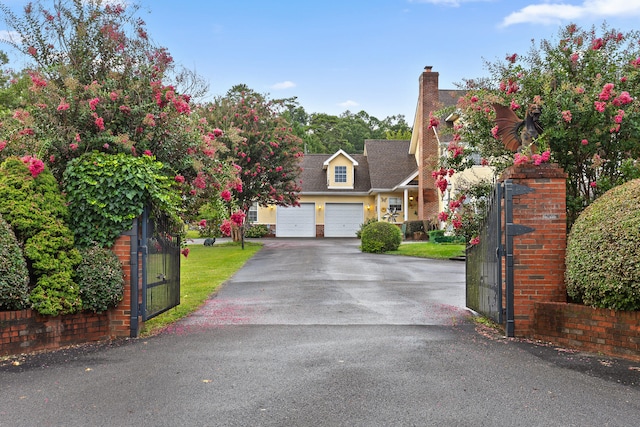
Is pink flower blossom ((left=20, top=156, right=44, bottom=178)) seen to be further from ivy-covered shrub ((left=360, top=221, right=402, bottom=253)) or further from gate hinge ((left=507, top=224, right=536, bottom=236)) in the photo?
ivy-covered shrub ((left=360, top=221, right=402, bottom=253))

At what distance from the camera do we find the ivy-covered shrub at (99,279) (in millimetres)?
5961

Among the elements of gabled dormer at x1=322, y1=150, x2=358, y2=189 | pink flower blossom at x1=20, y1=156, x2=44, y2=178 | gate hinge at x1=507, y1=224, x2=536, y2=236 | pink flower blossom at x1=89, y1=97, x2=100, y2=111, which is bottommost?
gate hinge at x1=507, y1=224, x2=536, y2=236

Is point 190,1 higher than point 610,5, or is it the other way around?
point 190,1

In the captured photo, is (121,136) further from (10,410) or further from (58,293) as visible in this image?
(10,410)

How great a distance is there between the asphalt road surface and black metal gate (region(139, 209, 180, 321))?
1.49 ft

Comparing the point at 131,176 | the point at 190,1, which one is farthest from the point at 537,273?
the point at 190,1

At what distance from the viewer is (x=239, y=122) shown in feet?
80.8

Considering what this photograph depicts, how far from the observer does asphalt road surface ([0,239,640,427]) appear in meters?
3.72

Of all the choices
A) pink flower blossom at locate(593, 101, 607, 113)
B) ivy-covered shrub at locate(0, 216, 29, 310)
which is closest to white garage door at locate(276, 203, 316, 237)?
pink flower blossom at locate(593, 101, 607, 113)

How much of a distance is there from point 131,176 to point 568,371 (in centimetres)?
514

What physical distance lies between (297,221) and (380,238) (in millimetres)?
14854

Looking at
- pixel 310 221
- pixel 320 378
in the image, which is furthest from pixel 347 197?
pixel 320 378

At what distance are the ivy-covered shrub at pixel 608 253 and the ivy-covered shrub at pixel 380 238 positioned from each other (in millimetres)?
15951

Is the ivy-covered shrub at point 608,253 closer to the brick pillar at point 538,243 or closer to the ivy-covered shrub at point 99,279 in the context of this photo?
the brick pillar at point 538,243
